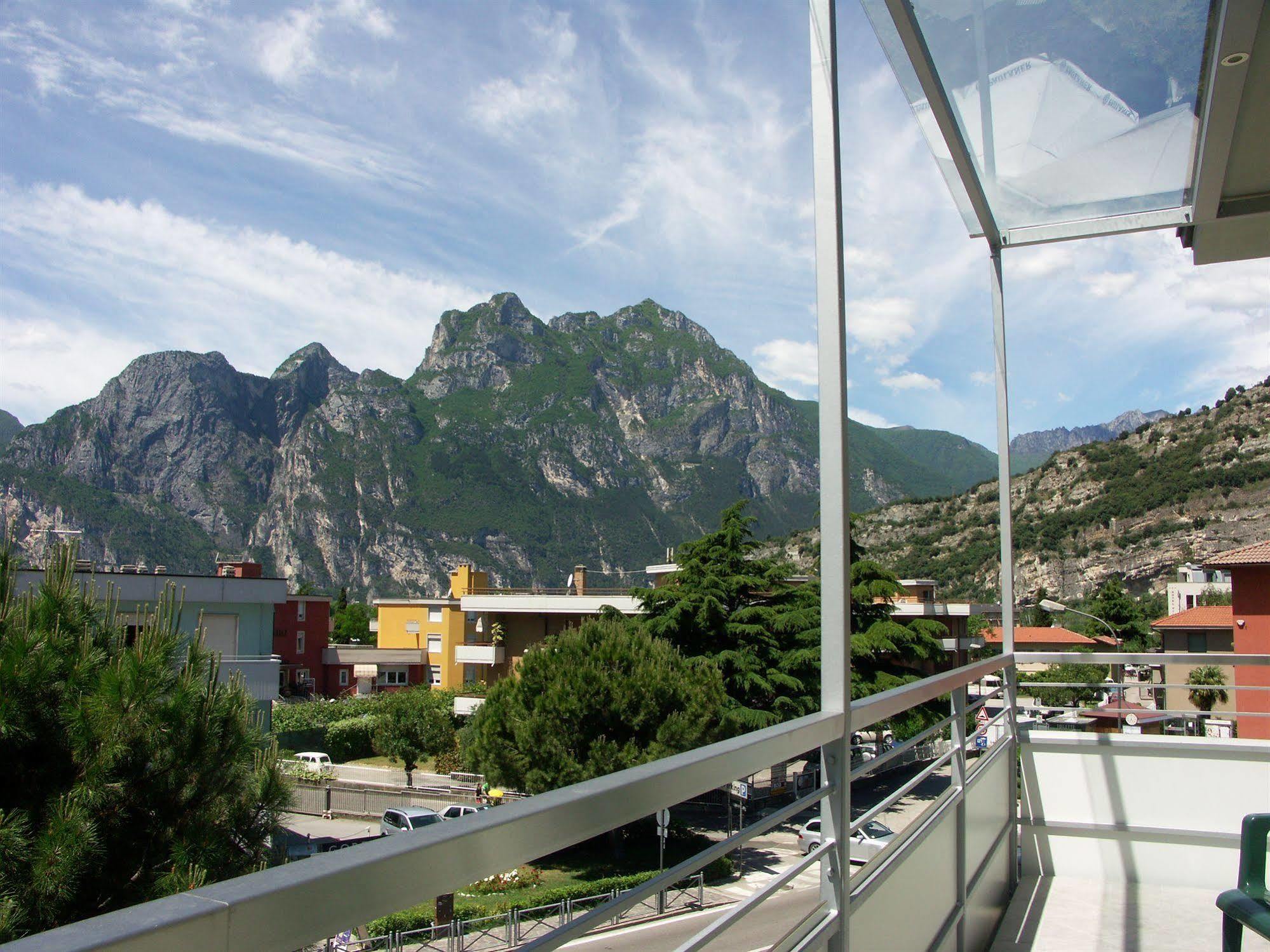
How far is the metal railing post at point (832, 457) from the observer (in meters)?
1.49

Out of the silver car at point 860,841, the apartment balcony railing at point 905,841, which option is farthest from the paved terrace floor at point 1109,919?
the silver car at point 860,841

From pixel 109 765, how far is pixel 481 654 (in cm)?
2431

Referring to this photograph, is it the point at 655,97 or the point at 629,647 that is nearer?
the point at 655,97

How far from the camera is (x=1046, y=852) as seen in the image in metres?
4.04

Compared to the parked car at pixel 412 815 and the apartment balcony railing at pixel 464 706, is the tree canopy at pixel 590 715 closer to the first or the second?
the parked car at pixel 412 815

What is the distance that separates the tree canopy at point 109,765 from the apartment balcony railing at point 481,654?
23213 millimetres

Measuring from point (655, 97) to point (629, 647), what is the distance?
12440mm

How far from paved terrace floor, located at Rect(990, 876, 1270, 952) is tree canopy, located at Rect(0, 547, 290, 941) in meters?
4.14

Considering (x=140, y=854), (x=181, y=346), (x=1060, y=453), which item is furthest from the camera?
(x=181, y=346)

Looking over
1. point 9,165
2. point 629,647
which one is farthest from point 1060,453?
point 9,165

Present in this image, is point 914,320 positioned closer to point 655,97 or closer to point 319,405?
point 655,97

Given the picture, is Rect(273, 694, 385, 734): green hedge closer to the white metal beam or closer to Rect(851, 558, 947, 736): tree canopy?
Rect(851, 558, 947, 736): tree canopy

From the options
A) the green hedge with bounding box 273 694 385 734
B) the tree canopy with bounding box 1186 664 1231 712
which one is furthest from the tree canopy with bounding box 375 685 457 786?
the tree canopy with bounding box 1186 664 1231 712

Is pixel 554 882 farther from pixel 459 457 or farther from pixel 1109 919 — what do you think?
pixel 459 457
